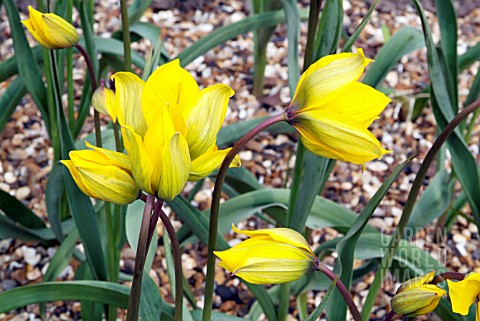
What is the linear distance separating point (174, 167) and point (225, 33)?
1.06 metres

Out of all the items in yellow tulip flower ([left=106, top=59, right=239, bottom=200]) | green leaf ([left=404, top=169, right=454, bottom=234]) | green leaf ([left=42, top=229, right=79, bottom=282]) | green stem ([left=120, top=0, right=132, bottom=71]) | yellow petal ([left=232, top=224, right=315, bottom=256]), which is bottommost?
green leaf ([left=42, top=229, right=79, bottom=282])

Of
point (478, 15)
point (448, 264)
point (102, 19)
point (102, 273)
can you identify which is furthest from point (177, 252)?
point (478, 15)

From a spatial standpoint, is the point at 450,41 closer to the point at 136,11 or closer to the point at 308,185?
the point at 308,185

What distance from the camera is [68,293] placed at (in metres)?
1.08

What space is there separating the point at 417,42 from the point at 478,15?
0.98m

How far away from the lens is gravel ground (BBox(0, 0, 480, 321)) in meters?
1.66

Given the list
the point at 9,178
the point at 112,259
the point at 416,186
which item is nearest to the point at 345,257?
the point at 416,186

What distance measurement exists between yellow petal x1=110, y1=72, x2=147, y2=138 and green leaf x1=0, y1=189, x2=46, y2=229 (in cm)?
88

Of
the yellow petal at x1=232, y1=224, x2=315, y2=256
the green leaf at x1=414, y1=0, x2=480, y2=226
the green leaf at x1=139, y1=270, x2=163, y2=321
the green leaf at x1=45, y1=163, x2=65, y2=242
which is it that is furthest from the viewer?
the green leaf at x1=45, y1=163, x2=65, y2=242

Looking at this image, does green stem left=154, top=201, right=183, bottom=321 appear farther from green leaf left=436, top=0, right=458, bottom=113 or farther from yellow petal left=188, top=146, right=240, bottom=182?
green leaf left=436, top=0, right=458, bottom=113

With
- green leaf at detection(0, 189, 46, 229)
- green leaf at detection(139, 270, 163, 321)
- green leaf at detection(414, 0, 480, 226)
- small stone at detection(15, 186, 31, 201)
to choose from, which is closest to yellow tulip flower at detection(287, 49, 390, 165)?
green leaf at detection(139, 270, 163, 321)

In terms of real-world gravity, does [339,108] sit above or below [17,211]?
above

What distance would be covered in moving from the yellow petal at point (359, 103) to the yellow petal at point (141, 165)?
174 mm

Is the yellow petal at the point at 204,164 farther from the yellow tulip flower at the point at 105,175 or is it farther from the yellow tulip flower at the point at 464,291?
the yellow tulip flower at the point at 464,291
